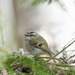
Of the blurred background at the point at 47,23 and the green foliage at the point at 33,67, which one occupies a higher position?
the blurred background at the point at 47,23

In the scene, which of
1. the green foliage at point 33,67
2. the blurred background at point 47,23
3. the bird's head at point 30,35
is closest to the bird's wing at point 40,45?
the bird's head at point 30,35

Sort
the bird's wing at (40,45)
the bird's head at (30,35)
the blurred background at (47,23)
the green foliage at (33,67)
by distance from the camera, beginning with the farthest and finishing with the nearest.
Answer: the blurred background at (47,23) → the bird's head at (30,35) → the bird's wing at (40,45) → the green foliage at (33,67)

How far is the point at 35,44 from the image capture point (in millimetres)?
2766

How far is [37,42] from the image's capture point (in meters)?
2.77

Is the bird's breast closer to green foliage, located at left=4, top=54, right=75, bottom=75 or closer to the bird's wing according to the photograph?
the bird's wing

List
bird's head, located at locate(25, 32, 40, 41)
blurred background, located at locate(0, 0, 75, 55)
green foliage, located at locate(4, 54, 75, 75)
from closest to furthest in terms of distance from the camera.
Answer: green foliage, located at locate(4, 54, 75, 75), bird's head, located at locate(25, 32, 40, 41), blurred background, located at locate(0, 0, 75, 55)

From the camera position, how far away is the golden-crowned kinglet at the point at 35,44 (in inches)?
102

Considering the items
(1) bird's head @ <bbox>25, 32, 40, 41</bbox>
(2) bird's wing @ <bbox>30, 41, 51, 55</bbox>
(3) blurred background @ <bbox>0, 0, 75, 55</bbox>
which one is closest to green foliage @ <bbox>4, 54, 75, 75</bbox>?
(2) bird's wing @ <bbox>30, 41, 51, 55</bbox>

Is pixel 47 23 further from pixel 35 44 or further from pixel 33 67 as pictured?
pixel 33 67

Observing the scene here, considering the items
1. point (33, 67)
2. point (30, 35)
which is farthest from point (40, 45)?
point (33, 67)

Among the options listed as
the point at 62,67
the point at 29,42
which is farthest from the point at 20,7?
the point at 62,67

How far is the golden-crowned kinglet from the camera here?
2.59 meters

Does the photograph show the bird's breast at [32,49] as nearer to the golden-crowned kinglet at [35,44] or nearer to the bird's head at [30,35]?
the golden-crowned kinglet at [35,44]

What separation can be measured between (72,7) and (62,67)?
13.2 feet
